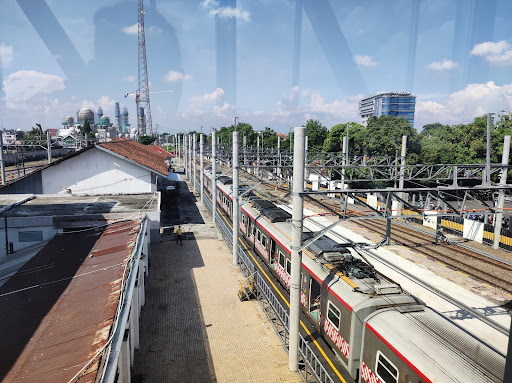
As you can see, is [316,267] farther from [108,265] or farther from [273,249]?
[108,265]

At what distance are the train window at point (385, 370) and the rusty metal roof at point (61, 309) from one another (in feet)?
19.2

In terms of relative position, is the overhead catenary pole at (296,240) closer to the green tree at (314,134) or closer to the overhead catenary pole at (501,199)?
the overhead catenary pole at (501,199)

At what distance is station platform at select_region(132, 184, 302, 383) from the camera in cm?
1060

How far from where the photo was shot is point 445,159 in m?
37.2

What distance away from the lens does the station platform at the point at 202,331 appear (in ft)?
34.8

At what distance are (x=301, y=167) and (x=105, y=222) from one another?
12.1 meters

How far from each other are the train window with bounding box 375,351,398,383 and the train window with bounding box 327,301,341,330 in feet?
5.60

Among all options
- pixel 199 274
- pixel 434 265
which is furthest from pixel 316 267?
pixel 434 265

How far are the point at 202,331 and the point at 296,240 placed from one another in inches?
228

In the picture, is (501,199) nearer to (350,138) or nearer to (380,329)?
(380,329)

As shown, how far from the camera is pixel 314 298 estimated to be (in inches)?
434

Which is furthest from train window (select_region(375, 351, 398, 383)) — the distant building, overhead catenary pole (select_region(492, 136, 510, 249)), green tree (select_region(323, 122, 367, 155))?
the distant building

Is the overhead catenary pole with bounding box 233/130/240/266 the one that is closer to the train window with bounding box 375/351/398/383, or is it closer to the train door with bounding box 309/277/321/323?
the train door with bounding box 309/277/321/323

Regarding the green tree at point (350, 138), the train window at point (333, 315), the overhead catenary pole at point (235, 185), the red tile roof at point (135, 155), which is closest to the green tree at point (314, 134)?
the green tree at point (350, 138)
